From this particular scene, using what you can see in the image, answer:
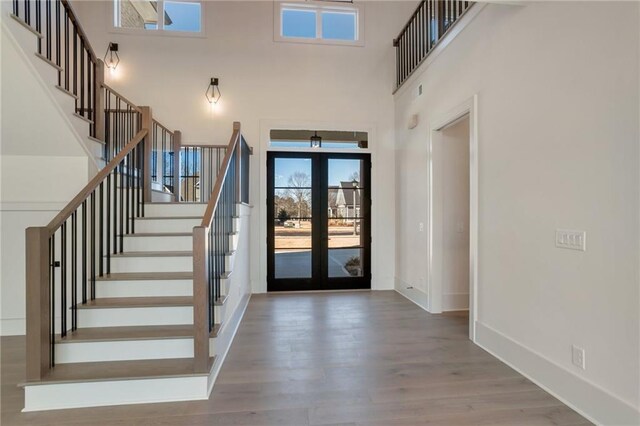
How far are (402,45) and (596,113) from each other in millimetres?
3770

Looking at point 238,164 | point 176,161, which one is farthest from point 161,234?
point 176,161

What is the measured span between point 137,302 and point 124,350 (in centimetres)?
43

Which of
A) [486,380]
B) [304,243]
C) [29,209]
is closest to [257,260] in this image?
[304,243]

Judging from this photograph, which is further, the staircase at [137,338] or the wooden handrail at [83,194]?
the wooden handrail at [83,194]

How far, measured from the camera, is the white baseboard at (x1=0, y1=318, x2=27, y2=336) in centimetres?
331

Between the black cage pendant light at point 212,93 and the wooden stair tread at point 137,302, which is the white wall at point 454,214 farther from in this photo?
the black cage pendant light at point 212,93

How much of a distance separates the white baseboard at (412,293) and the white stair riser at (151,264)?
2.90 m

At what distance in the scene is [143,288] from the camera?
2.80 meters

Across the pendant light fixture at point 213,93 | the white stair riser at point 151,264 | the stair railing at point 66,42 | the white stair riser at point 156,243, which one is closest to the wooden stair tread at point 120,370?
the white stair riser at point 151,264

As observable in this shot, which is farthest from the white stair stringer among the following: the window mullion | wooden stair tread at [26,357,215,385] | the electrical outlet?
the electrical outlet

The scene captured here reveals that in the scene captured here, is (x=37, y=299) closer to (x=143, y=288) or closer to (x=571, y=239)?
(x=143, y=288)

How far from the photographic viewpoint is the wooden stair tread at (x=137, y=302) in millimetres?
2561

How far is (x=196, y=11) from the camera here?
5023 millimetres

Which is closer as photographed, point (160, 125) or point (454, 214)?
point (454, 214)
